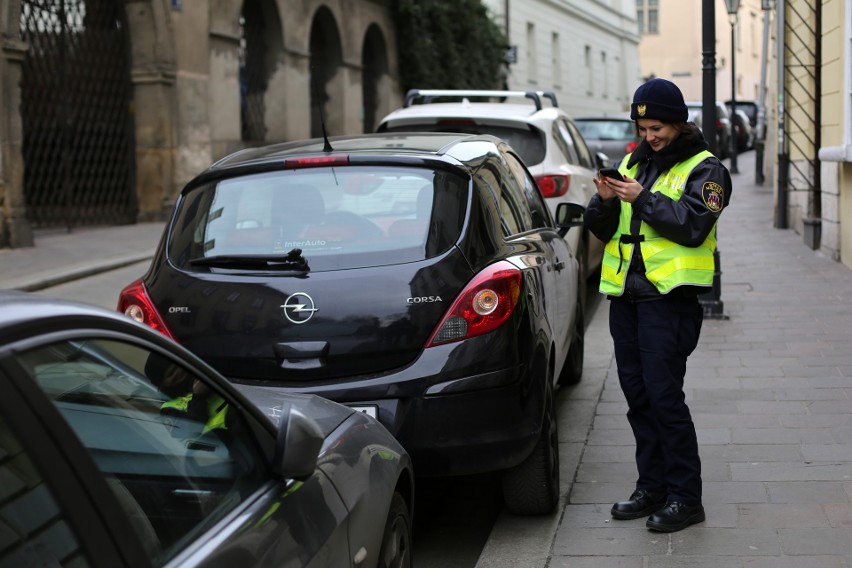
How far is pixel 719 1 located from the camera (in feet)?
205

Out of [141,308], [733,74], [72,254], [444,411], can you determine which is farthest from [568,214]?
[733,74]

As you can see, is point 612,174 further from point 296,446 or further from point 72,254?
point 72,254

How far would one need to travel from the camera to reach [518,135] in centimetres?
984

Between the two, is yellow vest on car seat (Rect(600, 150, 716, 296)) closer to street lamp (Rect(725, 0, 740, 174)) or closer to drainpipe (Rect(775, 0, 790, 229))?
drainpipe (Rect(775, 0, 790, 229))

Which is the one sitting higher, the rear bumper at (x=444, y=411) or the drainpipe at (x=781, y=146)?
the drainpipe at (x=781, y=146)

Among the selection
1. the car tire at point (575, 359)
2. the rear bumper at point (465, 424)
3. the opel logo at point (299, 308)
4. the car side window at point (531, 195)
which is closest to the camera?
the rear bumper at point (465, 424)

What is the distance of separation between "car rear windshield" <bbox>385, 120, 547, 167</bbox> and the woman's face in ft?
16.5

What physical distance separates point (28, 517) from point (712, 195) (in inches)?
126

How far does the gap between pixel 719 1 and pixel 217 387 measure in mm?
63356

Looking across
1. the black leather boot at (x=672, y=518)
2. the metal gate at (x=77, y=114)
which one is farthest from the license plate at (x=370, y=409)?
the metal gate at (x=77, y=114)

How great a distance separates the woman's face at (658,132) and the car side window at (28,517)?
3203mm

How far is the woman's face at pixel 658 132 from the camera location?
15.3 feet

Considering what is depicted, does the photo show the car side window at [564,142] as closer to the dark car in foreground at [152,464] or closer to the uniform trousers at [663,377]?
the uniform trousers at [663,377]

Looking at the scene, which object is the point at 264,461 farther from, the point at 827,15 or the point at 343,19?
the point at 343,19
